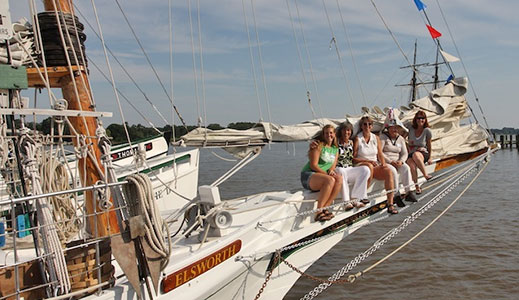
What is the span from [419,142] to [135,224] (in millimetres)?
5078

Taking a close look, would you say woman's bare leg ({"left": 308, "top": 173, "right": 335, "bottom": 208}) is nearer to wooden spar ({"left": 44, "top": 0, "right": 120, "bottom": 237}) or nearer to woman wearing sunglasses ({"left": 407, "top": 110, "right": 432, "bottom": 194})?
woman wearing sunglasses ({"left": 407, "top": 110, "right": 432, "bottom": 194})

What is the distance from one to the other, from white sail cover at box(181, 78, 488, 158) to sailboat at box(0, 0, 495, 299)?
0.02 meters

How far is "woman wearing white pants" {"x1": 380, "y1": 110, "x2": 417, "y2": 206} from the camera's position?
639 centimetres

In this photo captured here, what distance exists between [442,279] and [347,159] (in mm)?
3191

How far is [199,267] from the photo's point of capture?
12.8 feet

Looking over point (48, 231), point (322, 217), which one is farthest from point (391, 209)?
point (48, 231)

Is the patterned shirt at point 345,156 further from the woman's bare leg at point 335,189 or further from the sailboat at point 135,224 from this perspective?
the sailboat at point 135,224

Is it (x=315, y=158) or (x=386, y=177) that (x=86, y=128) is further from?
(x=386, y=177)

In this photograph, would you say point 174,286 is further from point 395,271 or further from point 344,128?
point 395,271

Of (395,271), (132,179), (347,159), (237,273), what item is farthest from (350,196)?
(132,179)

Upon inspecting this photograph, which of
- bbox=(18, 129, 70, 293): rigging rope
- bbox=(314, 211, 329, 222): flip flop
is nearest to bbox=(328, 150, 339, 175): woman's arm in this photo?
bbox=(314, 211, 329, 222): flip flop

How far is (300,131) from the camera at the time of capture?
6.53 meters

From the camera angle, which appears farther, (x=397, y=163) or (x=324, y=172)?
(x=397, y=163)

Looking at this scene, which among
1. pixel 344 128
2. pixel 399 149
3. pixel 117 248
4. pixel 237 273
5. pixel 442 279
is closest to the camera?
pixel 117 248
